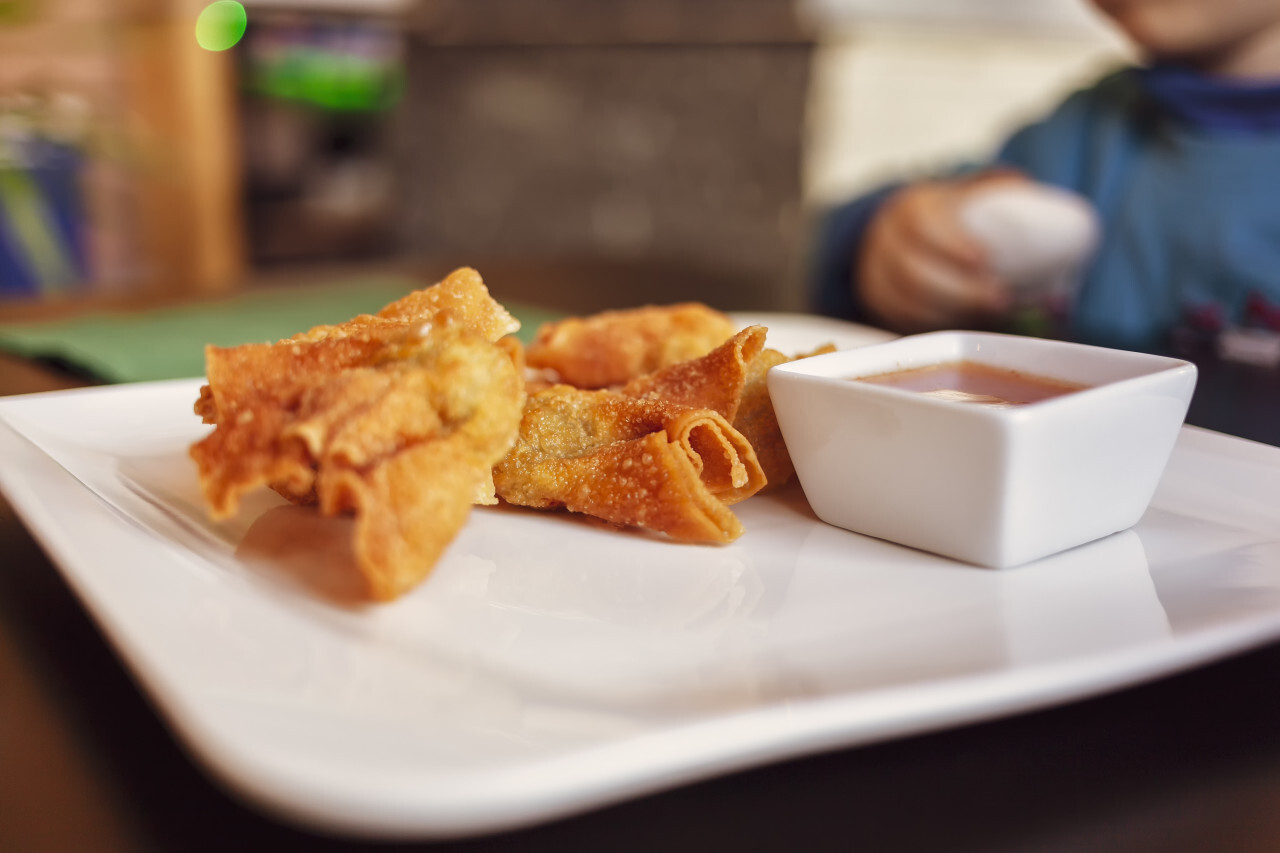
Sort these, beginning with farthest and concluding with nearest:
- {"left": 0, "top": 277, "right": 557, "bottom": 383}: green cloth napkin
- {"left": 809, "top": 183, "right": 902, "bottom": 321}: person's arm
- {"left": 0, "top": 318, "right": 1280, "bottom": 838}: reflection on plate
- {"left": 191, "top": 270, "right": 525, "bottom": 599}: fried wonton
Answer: {"left": 809, "top": 183, "right": 902, "bottom": 321}: person's arm
{"left": 0, "top": 277, "right": 557, "bottom": 383}: green cloth napkin
{"left": 191, "top": 270, "right": 525, "bottom": 599}: fried wonton
{"left": 0, "top": 318, "right": 1280, "bottom": 838}: reflection on plate

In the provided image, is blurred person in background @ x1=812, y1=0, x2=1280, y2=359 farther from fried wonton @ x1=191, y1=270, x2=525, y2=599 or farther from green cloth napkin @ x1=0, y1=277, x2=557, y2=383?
fried wonton @ x1=191, y1=270, x2=525, y2=599

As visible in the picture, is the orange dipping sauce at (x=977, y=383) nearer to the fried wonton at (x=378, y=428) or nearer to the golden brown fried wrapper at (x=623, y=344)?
the golden brown fried wrapper at (x=623, y=344)

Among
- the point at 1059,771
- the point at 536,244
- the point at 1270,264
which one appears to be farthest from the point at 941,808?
the point at 536,244

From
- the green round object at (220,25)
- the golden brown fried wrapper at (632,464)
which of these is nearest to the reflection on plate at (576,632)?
the golden brown fried wrapper at (632,464)

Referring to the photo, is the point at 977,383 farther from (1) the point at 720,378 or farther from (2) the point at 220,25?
(2) the point at 220,25

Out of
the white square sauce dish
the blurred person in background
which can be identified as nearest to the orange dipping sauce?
the white square sauce dish
